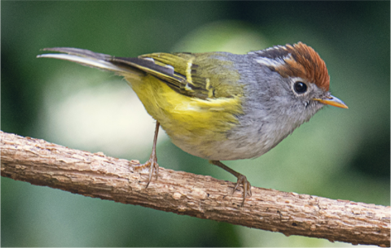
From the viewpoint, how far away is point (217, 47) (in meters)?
3.72

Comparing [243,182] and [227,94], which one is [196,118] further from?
[243,182]

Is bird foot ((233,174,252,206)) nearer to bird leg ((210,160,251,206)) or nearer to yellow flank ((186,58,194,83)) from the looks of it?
bird leg ((210,160,251,206))

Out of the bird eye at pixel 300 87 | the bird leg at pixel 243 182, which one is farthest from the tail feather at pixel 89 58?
the bird eye at pixel 300 87

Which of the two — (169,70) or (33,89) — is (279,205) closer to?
(169,70)

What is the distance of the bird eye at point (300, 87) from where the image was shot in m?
2.95

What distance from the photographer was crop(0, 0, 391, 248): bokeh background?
10.6 feet

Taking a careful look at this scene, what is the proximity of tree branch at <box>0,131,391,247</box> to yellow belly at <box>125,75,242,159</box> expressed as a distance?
0.84 ft

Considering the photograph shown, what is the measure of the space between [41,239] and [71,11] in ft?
6.87

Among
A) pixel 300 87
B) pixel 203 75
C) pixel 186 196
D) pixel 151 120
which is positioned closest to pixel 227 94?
pixel 203 75

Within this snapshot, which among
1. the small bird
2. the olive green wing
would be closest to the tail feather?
the small bird

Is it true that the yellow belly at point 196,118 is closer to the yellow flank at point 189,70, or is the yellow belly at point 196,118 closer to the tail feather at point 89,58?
the yellow flank at point 189,70

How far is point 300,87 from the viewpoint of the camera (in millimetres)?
2955

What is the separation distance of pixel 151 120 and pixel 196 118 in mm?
930

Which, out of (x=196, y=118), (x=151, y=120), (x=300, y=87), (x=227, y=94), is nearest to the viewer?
(x=196, y=118)
